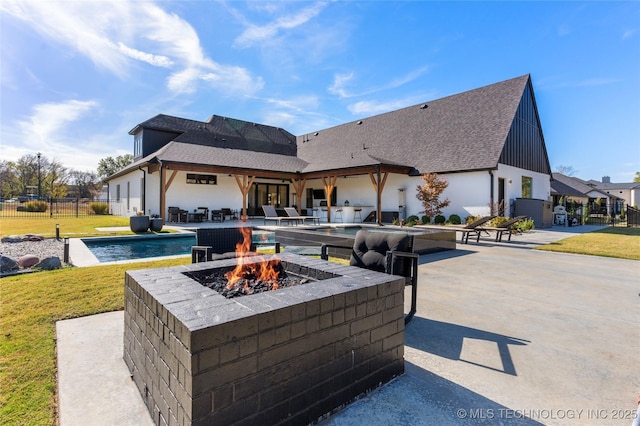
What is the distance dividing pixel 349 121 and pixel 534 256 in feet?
65.2

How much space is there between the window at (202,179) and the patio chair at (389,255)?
15900 mm

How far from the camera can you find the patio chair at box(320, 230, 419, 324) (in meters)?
3.26

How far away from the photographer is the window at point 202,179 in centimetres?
1753

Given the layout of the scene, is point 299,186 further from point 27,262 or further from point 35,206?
point 35,206

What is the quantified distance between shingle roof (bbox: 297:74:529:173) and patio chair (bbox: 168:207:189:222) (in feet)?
25.9

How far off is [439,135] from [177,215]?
52.4 ft

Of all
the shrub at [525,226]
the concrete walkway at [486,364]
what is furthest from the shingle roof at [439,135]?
the concrete walkway at [486,364]

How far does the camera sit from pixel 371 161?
16000mm

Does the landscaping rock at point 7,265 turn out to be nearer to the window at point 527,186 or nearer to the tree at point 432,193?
the tree at point 432,193

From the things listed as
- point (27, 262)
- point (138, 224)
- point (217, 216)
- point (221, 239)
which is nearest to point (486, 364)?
point (221, 239)

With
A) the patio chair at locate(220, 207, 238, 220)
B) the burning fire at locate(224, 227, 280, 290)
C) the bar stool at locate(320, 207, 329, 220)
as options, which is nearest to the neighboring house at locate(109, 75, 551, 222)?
the patio chair at locate(220, 207, 238, 220)

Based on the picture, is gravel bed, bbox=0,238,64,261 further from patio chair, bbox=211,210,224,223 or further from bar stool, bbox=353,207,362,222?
bar stool, bbox=353,207,362,222

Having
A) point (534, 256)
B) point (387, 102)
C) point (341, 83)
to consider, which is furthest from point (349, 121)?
point (534, 256)

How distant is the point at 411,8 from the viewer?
975 cm
